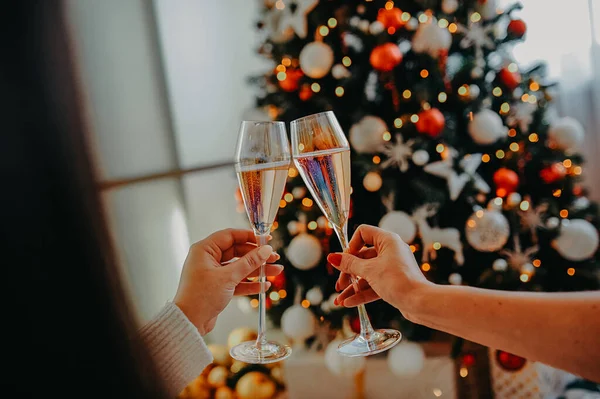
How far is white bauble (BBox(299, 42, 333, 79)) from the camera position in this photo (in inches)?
72.8

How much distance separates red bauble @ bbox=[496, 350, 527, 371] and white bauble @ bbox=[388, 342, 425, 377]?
13.8 inches

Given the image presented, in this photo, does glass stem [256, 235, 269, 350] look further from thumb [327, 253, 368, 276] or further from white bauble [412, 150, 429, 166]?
white bauble [412, 150, 429, 166]

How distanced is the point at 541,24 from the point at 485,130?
0.94m

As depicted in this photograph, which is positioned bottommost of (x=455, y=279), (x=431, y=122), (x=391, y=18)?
(x=455, y=279)

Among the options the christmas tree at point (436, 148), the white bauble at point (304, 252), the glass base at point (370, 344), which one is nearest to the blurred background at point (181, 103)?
the christmas tree at point (436, 148)

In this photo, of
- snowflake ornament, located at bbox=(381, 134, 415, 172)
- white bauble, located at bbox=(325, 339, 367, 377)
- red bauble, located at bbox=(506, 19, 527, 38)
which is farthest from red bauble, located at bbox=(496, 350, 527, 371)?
red bauble, located at bbox=(506, 19, 527, 38)

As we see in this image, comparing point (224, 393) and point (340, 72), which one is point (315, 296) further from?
point (340, 72)

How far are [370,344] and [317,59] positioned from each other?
4.26 feet

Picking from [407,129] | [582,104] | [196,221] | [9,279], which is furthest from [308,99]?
[9,279]

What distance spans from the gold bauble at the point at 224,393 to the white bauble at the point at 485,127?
1.55 meters

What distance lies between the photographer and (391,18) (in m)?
1.88

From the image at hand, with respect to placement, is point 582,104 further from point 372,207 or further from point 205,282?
point 205,282

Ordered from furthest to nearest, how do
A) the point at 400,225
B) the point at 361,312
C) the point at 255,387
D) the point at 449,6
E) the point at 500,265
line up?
1. the point at 255,387
2. the point at 449,6
3. the point at 500,265
4. the point at 400,225
5. the point at 361,312

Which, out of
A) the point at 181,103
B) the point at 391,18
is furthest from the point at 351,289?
the point at 181,103
